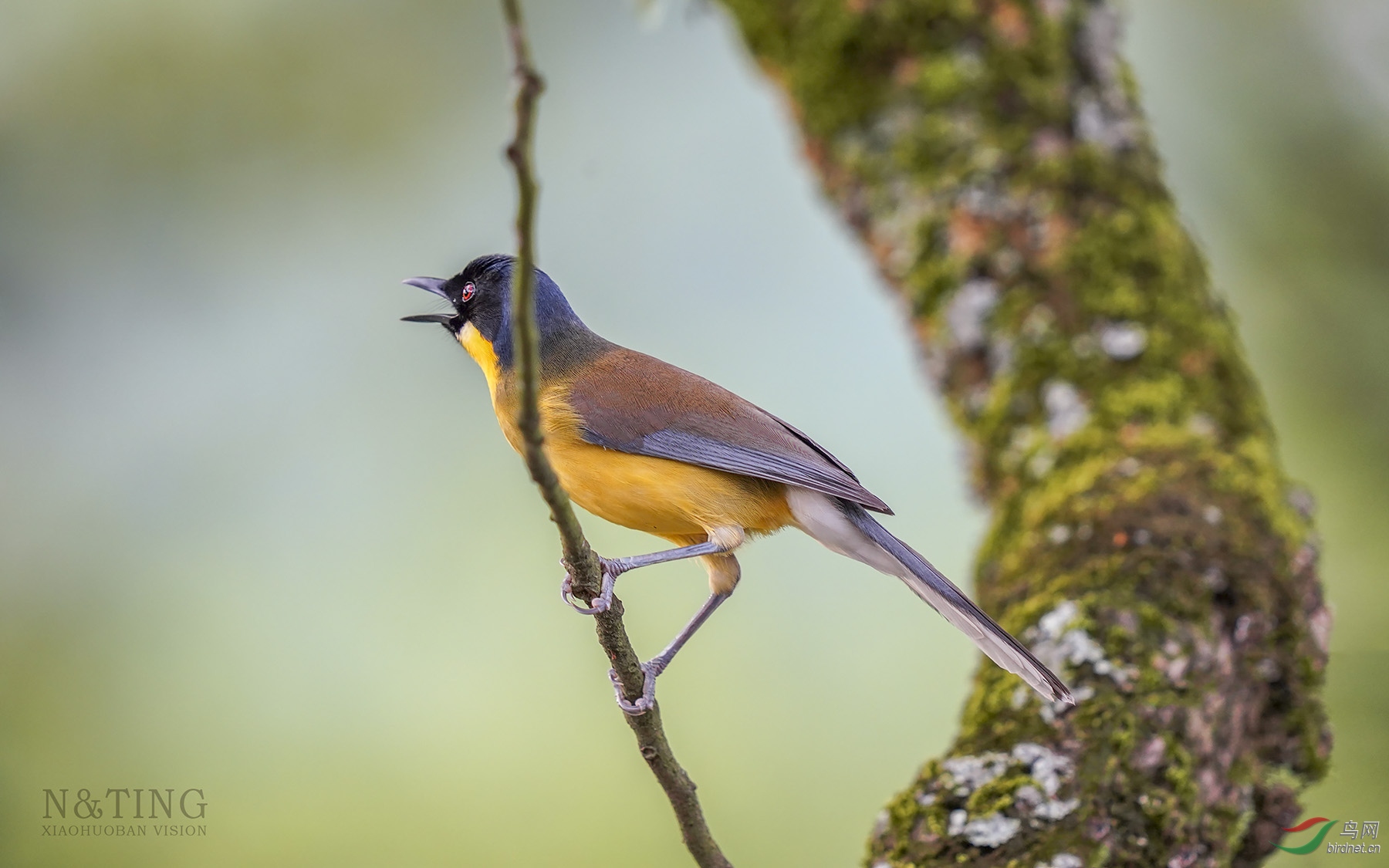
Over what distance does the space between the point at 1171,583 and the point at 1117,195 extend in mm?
1914

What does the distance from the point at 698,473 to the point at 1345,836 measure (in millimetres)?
2670

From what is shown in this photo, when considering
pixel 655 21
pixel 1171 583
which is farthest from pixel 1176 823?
pixel 655 21

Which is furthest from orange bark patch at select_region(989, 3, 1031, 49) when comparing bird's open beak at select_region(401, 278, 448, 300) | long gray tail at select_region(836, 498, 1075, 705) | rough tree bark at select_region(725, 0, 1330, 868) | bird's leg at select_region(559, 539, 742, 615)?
bird's leg at select_region(559, 539, 742, 615)

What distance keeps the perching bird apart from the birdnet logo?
1360mm

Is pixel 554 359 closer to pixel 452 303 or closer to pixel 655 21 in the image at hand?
pixel 452 303

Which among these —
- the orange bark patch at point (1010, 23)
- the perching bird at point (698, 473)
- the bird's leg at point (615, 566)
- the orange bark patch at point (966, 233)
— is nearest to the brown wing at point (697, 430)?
the perching bird at point (698, 473)

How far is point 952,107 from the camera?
514 centimetres

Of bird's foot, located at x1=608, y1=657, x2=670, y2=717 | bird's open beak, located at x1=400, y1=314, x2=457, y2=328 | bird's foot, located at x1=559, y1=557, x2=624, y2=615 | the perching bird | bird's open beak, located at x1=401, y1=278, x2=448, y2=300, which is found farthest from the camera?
bird's open beak, located at x1=401, y1=278, x2=448, y2=300

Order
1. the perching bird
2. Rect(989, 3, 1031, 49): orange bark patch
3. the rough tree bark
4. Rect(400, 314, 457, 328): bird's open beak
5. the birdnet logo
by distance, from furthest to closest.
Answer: Rect(989, 3, 1031, 49): orange bark patch → Rect(400, 314, 457, 328): bird's open beak → the birdnet logo → the perching bird → the rough tree bark

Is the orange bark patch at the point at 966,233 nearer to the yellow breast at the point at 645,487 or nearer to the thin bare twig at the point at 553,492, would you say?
the yellow breast at the point at 645,487

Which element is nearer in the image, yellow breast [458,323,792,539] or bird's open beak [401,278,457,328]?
yellow breast [458,323,792,539]

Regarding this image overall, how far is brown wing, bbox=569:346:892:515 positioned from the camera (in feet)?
11.6

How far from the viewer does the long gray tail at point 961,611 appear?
3.18 meters

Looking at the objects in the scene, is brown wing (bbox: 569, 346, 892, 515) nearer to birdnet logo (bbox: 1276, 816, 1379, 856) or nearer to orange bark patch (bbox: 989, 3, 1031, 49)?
birdnet logo (bbox: 1276, 816, 1379, 856)
